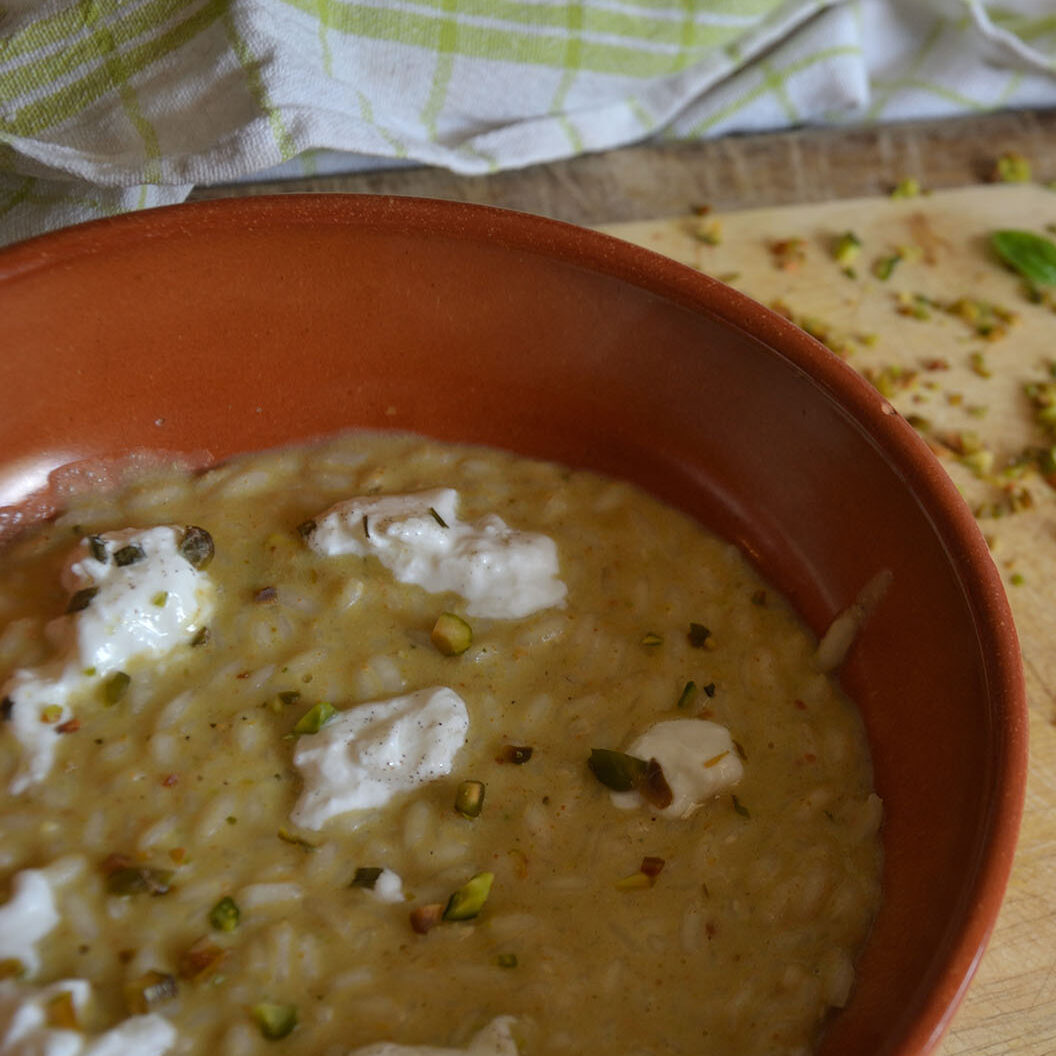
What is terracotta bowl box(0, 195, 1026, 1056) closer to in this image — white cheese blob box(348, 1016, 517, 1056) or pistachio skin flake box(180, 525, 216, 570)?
pistachio skin flake box(180, 525, 216, 570)

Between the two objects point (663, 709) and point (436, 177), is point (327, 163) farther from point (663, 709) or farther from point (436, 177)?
point (663, 709)

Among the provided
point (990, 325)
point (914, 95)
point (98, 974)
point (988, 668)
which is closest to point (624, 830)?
point (988, 668)

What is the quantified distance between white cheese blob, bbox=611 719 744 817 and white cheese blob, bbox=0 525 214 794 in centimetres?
64

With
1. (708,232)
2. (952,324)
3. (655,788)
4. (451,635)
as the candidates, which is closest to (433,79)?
(708,232)

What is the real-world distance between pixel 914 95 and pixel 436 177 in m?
1.14

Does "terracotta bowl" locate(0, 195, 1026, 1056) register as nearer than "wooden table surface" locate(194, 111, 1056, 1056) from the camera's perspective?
Yes

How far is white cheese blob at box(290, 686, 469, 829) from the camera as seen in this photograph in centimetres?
165

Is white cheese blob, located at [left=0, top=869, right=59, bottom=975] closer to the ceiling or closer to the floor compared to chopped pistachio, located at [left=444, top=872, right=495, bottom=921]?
closer to the ceiling

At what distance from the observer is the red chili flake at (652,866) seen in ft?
5.38

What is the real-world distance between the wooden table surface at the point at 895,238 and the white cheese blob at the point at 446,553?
88 cm

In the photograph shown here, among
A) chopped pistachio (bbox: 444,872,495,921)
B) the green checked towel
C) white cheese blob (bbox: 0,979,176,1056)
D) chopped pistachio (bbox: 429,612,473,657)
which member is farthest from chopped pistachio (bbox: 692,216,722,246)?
white cheese blob (bbox: 0,979,176,1056)

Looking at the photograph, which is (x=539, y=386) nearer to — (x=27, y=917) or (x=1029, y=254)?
(x=27, y=917)

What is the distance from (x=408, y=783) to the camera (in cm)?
168

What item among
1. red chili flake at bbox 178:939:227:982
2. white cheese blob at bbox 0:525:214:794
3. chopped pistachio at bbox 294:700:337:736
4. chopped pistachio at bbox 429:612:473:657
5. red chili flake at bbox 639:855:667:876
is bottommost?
red chili flake at bbox 639:855:667:876
